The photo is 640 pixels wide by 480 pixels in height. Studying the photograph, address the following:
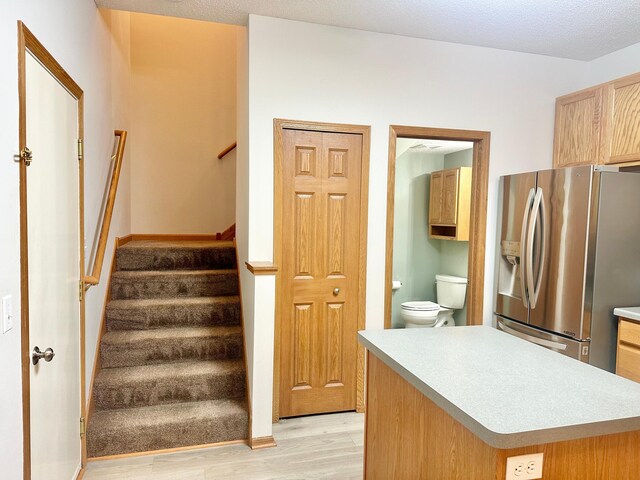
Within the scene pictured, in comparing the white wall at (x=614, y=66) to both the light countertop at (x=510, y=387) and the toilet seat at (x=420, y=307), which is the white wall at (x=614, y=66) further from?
the light countertop at (x=510, y=387)

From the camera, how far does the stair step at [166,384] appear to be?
Result: 112 inches

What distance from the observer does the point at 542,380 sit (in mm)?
1434

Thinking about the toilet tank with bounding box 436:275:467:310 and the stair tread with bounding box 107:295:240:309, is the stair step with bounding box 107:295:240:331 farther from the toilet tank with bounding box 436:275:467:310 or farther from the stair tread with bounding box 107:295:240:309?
the toilet tank with bounding box 436:275:467:310

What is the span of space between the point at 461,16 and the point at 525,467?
8.90 ft

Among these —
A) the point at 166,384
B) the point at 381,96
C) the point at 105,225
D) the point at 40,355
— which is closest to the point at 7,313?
the point at 40,355

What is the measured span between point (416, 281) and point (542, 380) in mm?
4067

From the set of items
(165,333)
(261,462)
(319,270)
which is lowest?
(261,462)

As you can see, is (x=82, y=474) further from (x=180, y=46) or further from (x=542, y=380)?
(x=180, y=46)

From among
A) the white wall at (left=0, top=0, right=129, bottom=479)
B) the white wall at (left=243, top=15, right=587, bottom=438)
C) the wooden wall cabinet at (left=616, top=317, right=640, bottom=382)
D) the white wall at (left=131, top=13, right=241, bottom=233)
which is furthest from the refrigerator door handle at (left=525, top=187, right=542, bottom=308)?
the white wall at (left=131, top=13, right=241, bottom=233)

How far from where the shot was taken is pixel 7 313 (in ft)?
4.66

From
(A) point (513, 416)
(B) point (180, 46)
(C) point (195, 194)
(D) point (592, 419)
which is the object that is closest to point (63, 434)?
(A) point (513, 416)

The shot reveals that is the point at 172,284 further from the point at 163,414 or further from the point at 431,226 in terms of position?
the point at 431,226

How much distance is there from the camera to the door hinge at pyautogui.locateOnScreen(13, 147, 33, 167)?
59.0 inches

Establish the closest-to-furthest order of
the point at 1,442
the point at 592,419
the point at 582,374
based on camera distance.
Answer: the point at 592,419, the point at 1,442, the point at 582,374
